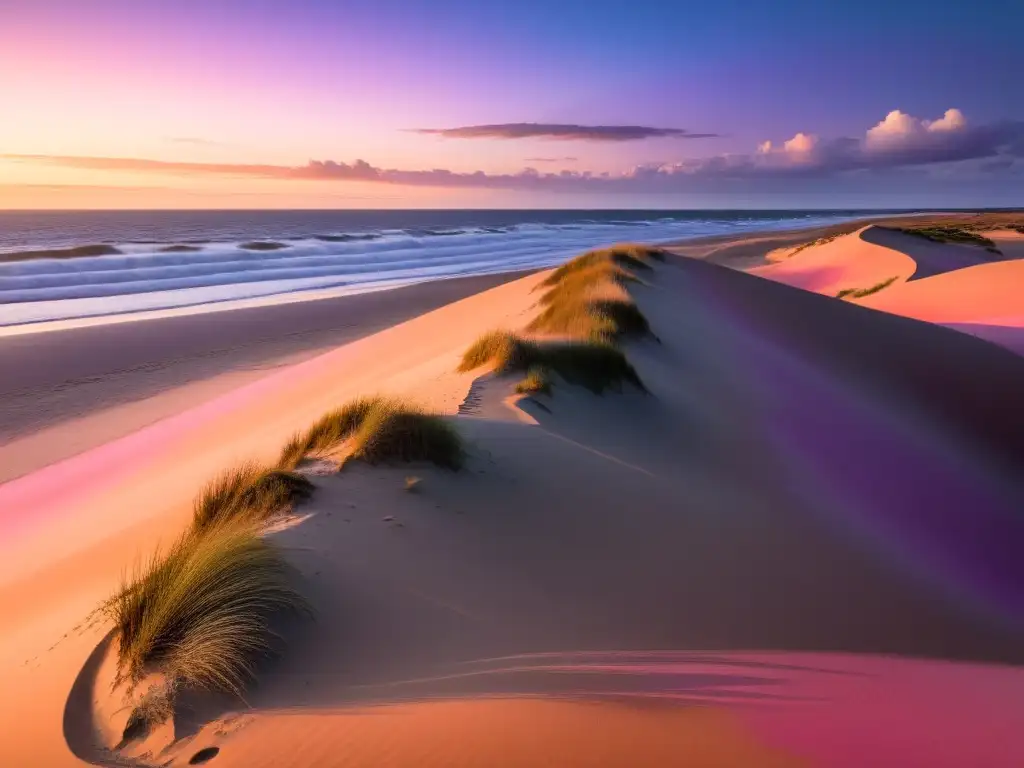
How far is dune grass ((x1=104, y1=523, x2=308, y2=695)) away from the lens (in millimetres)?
2492

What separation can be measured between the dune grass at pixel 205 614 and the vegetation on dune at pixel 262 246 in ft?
108

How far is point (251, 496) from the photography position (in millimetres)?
3889

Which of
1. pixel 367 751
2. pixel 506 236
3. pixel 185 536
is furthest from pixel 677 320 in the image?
pixel 506 236

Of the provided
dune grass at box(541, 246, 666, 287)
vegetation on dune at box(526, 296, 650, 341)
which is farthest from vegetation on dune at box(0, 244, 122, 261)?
vegetation on dune at box(526, 296, 650, 341)

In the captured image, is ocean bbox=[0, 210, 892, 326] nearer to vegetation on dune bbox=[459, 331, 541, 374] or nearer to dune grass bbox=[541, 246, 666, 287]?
dune grass bbox=[541, 246, 666, 287]

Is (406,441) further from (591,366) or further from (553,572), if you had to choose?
(591,366)

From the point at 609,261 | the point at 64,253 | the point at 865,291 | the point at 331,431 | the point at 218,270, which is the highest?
the point at 609,261

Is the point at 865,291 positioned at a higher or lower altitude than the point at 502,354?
lower

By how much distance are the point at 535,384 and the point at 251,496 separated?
3.10 meters

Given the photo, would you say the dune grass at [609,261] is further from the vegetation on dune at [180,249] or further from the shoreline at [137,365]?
the vegetation on dune at [180,249]

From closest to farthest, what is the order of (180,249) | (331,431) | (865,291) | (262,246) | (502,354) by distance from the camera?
(331,431)
(502,354)
(865,291)
(180,249)
(262,246)

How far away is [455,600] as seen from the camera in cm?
329

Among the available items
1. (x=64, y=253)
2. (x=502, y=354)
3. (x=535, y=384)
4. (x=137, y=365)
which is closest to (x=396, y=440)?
(x=535, y=384)

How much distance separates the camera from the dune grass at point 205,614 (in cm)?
249
